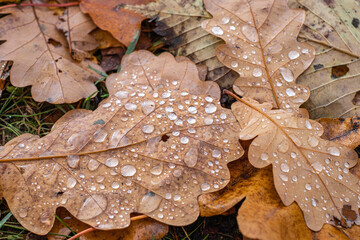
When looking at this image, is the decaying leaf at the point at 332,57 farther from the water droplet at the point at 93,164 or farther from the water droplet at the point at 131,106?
the water droplet at the point at 93,164

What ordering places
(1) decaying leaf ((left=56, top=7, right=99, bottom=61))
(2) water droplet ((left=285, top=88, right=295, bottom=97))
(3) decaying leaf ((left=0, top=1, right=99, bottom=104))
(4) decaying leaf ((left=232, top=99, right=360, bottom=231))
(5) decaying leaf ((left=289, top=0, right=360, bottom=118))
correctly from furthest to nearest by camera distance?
(1) decaying leaf ((left=56, top=7, right=99, bottom=61)) → (3) decaying leaf ((left=0, top=1, right=99, bottom=104)) → (5) decaying leaf ((left=289, top=0, right=360, bottom=118)) → (2) water droplet ((left=285, top=88, right=295, bottom=97)) → (4) decaying leaf ((left=232, top=99, right=360, bottom=231))

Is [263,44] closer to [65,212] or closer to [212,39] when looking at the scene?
[212,39]

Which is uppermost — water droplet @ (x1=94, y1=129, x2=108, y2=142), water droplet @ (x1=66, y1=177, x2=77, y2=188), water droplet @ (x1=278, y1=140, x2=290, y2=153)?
water droplet @ (x1=278, y1=140, x2=290, y2=153)

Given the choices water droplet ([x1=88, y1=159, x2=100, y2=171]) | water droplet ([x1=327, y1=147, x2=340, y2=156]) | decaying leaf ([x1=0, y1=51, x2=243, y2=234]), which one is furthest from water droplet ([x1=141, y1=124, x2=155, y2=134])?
water droplet ([x1=327, y1=147, x2=340, y2=156])

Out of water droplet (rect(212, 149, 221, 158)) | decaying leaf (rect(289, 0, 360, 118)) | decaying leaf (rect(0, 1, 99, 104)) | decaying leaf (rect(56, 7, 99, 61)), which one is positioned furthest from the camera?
decaying leaf (rect(56, 7, 99, 61))

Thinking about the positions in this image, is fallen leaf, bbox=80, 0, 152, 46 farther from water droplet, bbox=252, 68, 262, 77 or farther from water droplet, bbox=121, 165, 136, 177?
water droplet, bbox=121, 165, 136, 177

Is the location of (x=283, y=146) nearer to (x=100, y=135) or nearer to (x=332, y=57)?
(x=332, y=57)

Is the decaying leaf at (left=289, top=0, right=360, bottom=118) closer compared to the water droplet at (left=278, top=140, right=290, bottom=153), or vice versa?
the water droplet at (left=278, top=140, right=290, bottom=153)

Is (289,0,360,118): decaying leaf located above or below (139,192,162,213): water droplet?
above
